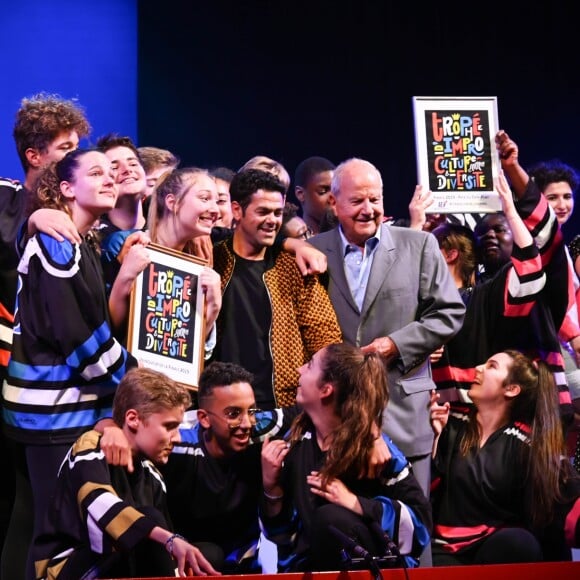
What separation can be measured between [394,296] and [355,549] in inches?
55.3

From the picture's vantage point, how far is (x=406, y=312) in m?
4.95

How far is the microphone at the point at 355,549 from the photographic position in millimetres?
3702

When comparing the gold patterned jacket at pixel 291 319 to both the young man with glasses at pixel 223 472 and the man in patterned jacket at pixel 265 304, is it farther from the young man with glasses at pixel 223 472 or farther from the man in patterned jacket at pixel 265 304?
the young man with glasses at pixel 223 472

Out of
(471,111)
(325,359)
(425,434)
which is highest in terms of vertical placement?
(471,111)

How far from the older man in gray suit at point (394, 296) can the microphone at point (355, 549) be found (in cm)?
93

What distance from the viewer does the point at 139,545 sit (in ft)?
13.4

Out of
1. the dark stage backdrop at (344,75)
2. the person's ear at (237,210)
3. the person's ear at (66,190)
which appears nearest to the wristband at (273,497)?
the person's ear at (237,210)

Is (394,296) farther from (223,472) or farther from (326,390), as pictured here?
(223,472)

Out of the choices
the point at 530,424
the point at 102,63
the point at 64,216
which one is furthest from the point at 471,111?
the point at 102,63

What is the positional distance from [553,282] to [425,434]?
3.24 feet

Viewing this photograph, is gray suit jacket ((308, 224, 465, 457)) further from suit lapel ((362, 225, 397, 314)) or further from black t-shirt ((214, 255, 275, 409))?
black t-shirt ((214, 255, 275, 409))

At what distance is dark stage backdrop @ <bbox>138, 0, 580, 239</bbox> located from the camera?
7688 mm

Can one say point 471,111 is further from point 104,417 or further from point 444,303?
point 104,417

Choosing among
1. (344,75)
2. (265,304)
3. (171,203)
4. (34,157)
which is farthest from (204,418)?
(344,75)
